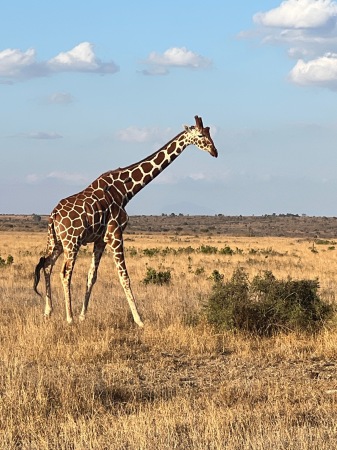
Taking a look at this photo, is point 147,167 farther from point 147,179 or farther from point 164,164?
point 164,164

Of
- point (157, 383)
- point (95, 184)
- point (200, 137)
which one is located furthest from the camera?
point (200, 137)

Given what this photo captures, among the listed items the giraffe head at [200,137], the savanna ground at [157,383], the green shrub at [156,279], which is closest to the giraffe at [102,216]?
the giraffe head at [200,137]

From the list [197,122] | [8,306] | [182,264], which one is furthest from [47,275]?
[182,264]

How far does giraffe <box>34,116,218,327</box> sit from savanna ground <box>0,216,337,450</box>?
668mm

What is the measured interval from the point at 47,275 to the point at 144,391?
545cm

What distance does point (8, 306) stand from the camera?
49.3ft

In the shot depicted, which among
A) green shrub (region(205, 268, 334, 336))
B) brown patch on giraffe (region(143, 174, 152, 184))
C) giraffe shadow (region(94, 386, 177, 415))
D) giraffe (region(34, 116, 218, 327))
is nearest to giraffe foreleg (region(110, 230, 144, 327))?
giraffe (region(34, 116, 218, 327))

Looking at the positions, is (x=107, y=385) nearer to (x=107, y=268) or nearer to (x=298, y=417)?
(x=298, y=417)

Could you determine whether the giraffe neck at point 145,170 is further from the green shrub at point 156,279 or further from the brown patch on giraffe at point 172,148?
the green shrub at point 156,279

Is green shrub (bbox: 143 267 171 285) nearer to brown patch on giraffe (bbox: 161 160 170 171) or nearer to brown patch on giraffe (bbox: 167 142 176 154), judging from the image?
brown patch on giraffe (bbox: 161 160 170 171)

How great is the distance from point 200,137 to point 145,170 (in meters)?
1.15

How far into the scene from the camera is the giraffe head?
13945 mm

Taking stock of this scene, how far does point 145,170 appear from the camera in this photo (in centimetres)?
1442

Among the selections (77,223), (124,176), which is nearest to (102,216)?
(77,223)
